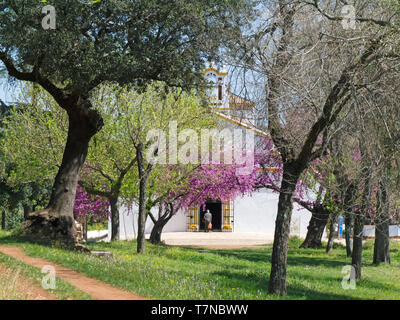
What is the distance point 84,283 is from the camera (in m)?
10.2

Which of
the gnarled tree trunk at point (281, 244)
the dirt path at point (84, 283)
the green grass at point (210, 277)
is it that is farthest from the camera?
the gnarled tree trunk at point (281, 244)

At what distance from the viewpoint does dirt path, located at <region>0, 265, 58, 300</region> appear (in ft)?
26.5

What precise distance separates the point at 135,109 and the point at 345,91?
12.5m

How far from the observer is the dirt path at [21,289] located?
26.5 feet

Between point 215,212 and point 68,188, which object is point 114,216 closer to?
point 68,188

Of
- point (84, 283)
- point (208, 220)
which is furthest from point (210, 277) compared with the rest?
point (208, 220)

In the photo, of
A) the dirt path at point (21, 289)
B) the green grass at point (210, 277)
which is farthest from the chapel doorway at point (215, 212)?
the dirt path at point (21, 289)

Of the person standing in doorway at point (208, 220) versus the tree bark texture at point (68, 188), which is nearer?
the tree bark texture at point (68, 188)

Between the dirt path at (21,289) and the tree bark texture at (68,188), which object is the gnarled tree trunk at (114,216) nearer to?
the tree bark texture at (68,188)

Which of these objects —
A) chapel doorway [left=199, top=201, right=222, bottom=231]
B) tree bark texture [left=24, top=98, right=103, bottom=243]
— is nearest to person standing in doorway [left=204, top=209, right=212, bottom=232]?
chapel doorway [left=199, top=201, right=222, bottom=231]

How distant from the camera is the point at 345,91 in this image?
9922mm

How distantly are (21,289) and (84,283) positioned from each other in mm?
1672

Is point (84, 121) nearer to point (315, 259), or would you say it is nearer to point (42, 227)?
point (42, 227)

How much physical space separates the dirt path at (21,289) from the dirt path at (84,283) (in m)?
0.81
